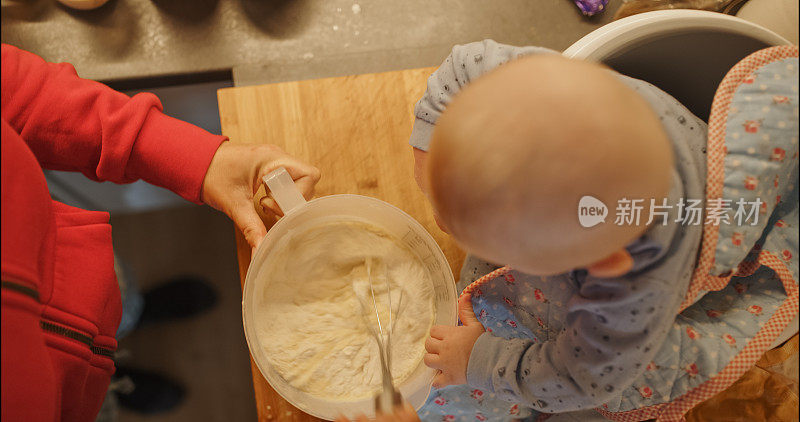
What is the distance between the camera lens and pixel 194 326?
988 millimetres

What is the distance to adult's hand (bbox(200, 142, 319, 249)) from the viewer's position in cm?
57

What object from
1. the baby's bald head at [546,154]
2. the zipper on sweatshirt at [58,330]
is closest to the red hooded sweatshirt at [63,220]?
the zipper on sweatshirt at [58,330]

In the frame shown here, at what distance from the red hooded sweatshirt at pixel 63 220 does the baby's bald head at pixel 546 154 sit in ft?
1.13

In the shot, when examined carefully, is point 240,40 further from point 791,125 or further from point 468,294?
point 791,125

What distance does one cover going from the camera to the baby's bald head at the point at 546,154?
0.33 meters

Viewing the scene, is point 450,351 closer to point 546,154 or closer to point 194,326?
point 546,154

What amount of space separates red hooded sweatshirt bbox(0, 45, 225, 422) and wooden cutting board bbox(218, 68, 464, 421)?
83mm

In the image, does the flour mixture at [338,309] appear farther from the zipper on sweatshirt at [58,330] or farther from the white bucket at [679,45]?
the white bucket at [679,45]

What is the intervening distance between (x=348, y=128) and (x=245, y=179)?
0.51 feet

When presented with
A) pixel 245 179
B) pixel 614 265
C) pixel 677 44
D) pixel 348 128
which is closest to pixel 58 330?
pixel 245 179

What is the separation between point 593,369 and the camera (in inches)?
17.1

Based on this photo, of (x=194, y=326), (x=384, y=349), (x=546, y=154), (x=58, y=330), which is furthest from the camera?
(x=194, y=326)

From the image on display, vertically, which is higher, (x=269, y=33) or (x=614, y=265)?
(x=614, y=265)

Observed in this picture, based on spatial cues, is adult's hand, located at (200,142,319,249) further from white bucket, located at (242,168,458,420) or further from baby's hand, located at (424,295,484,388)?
baby's hand, located at (424,295,484,388)
